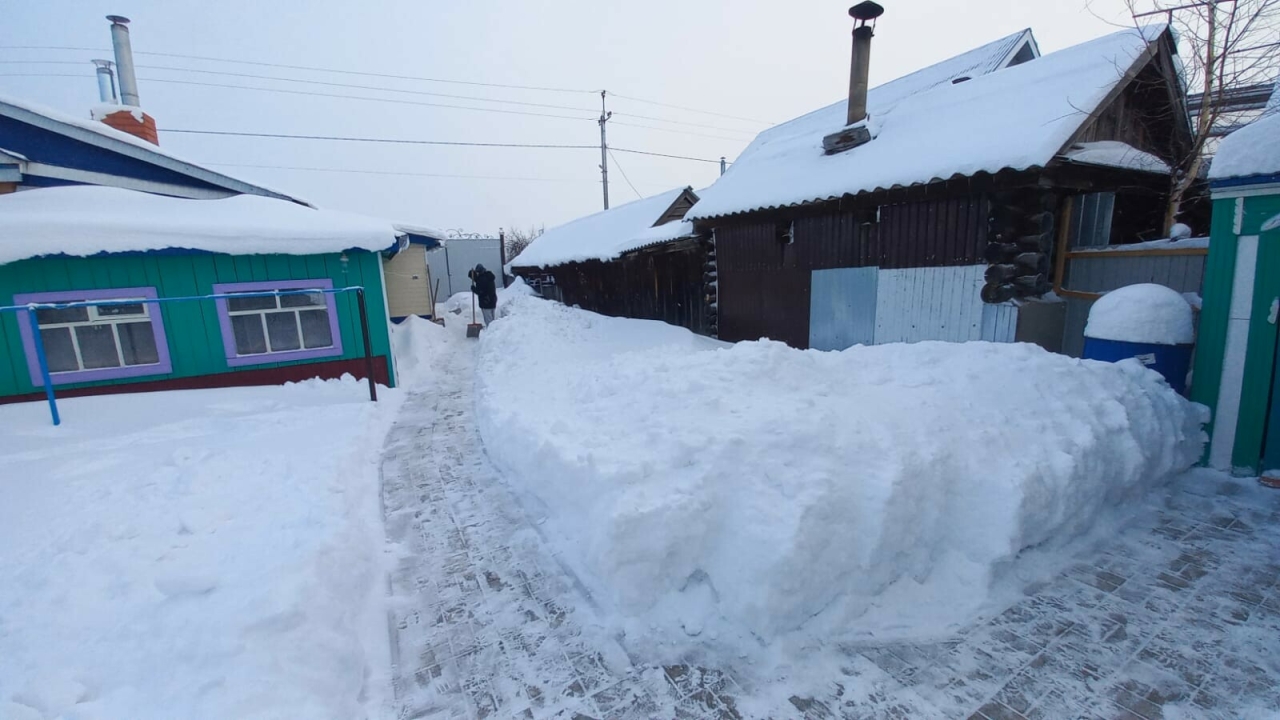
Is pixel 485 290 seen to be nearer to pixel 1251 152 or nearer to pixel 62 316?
pixel 62 316

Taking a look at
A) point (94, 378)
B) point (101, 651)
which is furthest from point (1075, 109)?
point (94, 378)

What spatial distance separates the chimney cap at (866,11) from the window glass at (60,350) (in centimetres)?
1314

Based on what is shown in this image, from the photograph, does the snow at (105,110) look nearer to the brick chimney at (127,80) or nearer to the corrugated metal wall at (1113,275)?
the brick chimney at (127,80)

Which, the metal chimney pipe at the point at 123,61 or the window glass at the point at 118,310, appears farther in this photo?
the metal chimney pipe at the point at 123,61

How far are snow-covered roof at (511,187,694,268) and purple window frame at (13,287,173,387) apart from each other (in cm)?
942

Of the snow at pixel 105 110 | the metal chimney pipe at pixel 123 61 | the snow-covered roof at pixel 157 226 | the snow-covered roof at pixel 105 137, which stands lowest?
the snow-covered roof at pixel 157 226

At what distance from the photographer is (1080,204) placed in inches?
275

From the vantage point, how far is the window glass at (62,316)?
7.01m

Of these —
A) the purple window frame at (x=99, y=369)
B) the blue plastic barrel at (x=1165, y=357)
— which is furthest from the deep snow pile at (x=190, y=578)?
the blue plastic barrel at (x=1165, y=357)

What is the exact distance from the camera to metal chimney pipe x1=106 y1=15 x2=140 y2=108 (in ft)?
43.6

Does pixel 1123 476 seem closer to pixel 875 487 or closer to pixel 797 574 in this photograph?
pixel 875 487

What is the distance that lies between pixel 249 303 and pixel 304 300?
725mm

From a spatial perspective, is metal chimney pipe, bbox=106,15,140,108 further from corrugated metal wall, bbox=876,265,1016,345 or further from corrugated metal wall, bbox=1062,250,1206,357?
corrugated metal wall, bbox=1062,250,1206,357

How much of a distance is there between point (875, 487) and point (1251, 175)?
4.39 metres
